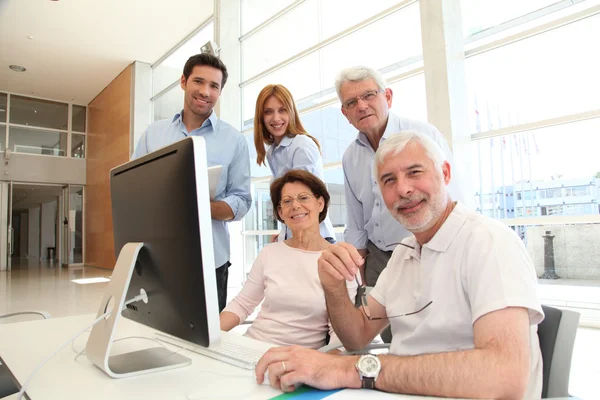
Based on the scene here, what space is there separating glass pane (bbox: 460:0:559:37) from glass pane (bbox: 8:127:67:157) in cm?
1265

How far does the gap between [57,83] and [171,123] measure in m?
11.8

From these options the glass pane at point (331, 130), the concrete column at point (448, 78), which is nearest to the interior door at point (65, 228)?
the glass pane at point (331, 130)

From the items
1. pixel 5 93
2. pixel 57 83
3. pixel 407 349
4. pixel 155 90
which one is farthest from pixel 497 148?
pixel 5 93

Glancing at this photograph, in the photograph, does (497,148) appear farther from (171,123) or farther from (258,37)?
(258,37)

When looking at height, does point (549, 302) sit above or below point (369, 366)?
below

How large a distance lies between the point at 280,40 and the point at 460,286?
268 inches

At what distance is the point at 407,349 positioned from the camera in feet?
4.00

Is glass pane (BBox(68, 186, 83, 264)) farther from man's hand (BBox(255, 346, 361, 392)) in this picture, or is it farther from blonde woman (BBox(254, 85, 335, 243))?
man's hand (BBox(255, 346, 361, 392))

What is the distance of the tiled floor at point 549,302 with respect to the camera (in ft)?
9.03

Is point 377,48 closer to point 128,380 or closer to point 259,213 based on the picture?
point 259,213

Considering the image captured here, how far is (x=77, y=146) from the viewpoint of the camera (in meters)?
13.8

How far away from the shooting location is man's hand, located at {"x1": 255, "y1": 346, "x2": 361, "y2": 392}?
865mm

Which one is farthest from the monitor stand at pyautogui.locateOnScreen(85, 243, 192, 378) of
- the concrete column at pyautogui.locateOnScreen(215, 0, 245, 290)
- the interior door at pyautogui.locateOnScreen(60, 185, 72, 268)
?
the interior door at pyautogui.locateOnScreen(60, 185, 72, 268)

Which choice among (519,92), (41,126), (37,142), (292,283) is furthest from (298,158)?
(41,126)
